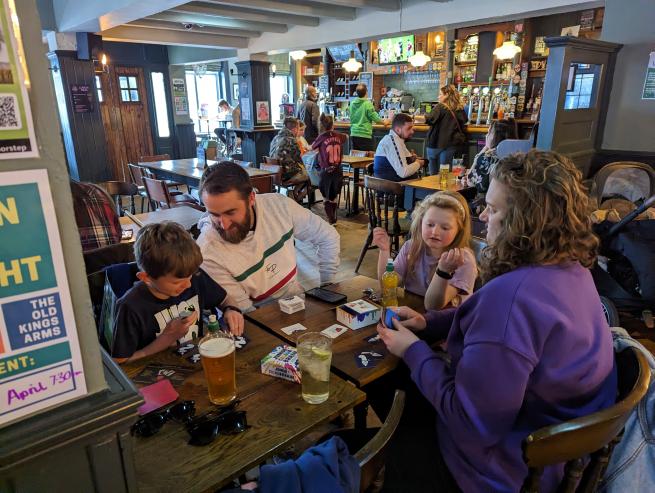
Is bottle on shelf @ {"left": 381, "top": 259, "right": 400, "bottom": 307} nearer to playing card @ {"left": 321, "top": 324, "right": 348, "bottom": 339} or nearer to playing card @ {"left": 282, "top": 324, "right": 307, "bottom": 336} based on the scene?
playing card @ {"left": 321, "top": 324, "right": 348, "bottom": 339}

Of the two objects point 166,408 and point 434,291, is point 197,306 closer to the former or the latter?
point 166,408

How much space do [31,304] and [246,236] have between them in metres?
1.35

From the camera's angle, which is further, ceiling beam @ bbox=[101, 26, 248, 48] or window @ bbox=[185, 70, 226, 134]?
window @ bbox=[185, 70, 226, 134]

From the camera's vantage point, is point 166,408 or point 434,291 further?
point 434,291

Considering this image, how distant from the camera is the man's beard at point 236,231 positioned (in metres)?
1.92

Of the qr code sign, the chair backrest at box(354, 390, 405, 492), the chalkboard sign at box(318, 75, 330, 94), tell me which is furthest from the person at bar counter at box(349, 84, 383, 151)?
the qr code sign

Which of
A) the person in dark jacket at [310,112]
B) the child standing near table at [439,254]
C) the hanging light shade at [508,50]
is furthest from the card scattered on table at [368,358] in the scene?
the person in dark jacket at [310,112]

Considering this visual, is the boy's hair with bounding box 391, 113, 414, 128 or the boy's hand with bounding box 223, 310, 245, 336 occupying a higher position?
the boy's hair with bounding box 391, 113, 414, 128

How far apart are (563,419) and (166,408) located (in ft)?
3.29

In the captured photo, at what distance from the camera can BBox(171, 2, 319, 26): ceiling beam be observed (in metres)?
5.53

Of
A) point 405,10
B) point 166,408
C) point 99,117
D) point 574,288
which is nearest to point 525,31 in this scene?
point 405,10

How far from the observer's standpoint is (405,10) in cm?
573

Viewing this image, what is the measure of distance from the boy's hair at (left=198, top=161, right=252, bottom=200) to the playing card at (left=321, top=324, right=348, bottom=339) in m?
0.68

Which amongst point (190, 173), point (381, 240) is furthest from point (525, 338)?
point (190, 173)
